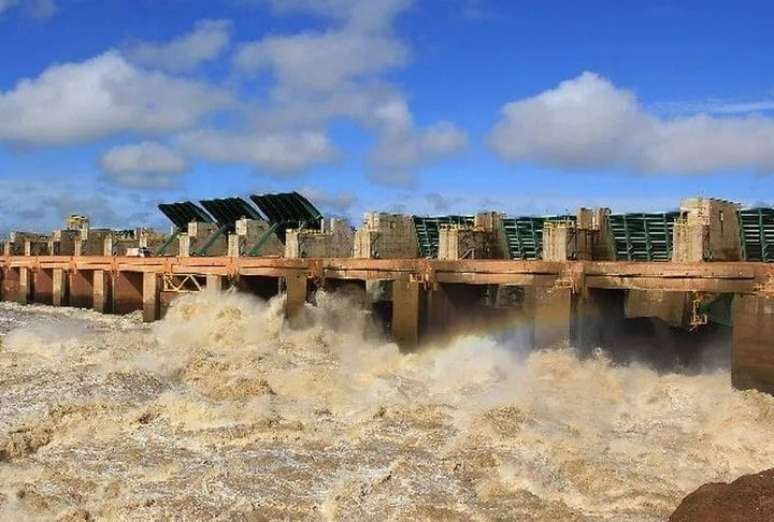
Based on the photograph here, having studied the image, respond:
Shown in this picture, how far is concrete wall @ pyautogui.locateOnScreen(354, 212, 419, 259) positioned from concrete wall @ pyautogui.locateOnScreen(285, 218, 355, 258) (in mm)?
3847

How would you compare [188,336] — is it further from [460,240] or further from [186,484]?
[186,484]

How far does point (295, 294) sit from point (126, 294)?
49.7 ft

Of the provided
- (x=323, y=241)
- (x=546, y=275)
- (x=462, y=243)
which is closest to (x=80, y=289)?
(x=323, y=241)

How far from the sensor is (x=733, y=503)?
9047 millimetres

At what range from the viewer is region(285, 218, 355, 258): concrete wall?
1149 inches

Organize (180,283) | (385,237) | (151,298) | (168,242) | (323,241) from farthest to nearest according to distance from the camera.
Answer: (168,242) → (151,298) → (180,283) → (323,241) → (385,237)

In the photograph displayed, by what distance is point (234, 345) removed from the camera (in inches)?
973

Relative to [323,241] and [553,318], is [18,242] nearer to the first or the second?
[323,241]

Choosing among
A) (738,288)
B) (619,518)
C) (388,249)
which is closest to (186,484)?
(619,518)

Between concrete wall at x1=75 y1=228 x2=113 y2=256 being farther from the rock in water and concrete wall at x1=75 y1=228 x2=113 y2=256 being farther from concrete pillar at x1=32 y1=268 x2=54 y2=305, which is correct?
the rock in water

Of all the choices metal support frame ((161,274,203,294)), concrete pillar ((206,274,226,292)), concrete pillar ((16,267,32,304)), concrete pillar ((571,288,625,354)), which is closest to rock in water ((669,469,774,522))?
concrete pillar ((571,288,625,354))

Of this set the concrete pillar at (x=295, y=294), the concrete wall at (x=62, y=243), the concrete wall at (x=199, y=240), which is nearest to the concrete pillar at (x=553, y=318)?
the concrete pillar at (x=295, y=294)

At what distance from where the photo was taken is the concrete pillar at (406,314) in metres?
22.0

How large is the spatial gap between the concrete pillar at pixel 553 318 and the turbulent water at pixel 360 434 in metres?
→ 0.56
